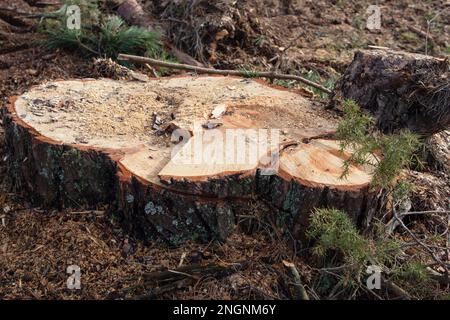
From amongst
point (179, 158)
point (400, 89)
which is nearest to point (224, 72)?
point (400, 89)

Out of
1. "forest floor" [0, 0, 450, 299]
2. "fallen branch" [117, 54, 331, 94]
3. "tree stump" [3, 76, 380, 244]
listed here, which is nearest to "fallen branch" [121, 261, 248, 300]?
"forest floor" [0, 0, 450, 299]

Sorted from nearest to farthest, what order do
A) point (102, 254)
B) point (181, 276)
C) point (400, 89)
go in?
point (181, 276) < point (102, 254) < point (400, 89)

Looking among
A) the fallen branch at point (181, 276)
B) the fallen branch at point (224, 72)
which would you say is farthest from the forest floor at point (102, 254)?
the fallen branch at point (224, 72)

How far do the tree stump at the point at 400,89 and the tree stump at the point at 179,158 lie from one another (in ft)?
0.83

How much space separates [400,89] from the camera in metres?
3.33

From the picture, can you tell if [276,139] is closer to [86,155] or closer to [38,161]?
[86,155]

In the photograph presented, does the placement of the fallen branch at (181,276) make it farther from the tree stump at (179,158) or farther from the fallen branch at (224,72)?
the fallen branch at (224,72)

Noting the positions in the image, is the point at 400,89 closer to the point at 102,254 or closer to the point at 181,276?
the point at 181,276

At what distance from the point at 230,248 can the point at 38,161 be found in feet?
3.25

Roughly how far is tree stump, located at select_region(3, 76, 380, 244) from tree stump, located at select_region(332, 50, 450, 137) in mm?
253

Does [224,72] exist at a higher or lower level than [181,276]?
higher

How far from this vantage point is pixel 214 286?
9.14 ft

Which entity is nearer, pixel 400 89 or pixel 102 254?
pixel 102 254

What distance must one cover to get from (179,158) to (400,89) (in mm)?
1236
